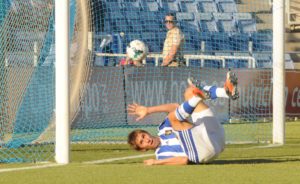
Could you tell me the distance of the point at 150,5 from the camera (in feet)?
68.2

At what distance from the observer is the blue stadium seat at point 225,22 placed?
2097 cm

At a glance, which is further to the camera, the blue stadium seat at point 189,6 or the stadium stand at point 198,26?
the blue stadium seat at point 189,6

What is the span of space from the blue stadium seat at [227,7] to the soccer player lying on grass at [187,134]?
35.8 ft

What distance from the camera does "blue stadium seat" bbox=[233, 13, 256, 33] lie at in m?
21.9

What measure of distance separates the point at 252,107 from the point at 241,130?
206 cm

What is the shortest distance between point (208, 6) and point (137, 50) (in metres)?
4.21

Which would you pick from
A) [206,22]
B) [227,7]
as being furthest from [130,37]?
[206,22]

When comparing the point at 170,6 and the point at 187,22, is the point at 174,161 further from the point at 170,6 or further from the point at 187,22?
the point at 170,6

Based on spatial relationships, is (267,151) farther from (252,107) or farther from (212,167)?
(252,107)

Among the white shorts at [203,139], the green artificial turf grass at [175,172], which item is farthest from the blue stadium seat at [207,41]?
the white shorts at [203,139]

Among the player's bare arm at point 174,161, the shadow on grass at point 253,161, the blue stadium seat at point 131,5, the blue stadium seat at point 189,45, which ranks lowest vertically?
the shadow on grass at point 253,161

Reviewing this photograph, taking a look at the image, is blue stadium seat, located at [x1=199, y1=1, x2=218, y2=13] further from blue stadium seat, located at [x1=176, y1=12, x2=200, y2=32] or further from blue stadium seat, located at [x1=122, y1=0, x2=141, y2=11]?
blue stadium seat, located at [x1=122, y1=0, x2=141, y2=11]

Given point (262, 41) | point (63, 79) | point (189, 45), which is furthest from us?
point (189, 45)

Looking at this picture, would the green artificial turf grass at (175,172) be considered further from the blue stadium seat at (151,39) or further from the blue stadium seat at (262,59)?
the blue stadium seat at (262,59)
